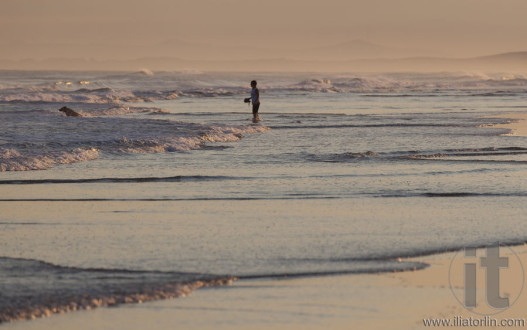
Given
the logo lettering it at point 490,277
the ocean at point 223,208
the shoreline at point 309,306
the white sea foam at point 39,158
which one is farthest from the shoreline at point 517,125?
the shoreline at point 309,306

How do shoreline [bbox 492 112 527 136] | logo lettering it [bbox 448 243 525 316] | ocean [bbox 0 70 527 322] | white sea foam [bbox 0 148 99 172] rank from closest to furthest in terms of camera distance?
logo lettering it [bbox 448 243 525 316] → ocean [bbox 0 70 527 322] → white sea foam [bbox 0 148 99 172] → shoreline [bbox 492 112 527 136]

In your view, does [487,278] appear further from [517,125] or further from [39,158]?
[517,125]

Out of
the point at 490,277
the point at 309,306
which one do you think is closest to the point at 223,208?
the point at 490,277

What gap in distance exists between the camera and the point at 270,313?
20.2ft

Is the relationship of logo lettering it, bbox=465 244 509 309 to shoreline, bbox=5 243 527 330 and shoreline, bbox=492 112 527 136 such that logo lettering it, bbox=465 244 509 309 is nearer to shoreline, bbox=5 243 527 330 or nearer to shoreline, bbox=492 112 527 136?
shoreline, bbox=5 243 527 330

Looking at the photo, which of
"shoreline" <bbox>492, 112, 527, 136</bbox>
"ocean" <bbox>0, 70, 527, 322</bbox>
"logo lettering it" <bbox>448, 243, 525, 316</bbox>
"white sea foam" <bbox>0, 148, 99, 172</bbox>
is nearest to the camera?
"logo lettering it" <bbox>448, 243, 525, 316</bbox>

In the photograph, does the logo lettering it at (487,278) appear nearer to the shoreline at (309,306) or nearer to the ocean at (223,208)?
the shoreline at (309,306)

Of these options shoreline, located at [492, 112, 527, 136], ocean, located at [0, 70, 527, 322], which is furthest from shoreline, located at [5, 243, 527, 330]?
shoreline, located at [492, 112, 527, 136]

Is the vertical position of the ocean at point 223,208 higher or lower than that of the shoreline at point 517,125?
higher

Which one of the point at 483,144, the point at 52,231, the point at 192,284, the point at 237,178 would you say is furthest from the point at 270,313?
the point at 483,144

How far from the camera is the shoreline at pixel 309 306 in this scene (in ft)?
19.5

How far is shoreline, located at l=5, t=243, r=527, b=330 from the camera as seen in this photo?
19.5ft

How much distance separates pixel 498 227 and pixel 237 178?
4896mm

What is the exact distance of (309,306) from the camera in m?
6.32
